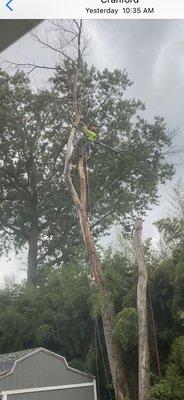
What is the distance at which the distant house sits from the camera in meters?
6.94

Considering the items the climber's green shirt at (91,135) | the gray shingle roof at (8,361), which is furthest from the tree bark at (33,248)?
the gray shingle roof at (8,361)

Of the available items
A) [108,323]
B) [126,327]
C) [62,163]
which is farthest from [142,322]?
[62,163]

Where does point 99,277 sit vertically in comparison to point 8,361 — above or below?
above

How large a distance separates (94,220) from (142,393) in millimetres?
9538

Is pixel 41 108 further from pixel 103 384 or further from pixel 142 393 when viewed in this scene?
pixel 142 393

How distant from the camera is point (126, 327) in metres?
7.29

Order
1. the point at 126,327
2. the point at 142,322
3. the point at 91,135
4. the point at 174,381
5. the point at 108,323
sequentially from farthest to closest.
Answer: the point at 91,135 → the point at 108,323 → the point at 126,327 → the point at 142,322 → the point at 174,381

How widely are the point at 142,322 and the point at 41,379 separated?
2.04m

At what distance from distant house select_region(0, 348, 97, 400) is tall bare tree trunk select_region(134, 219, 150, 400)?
4.59 ft

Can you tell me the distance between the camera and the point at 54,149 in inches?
581

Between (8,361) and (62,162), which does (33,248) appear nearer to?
(62,162)

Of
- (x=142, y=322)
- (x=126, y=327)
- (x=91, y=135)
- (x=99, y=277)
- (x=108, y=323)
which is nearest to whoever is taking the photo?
(x=142, y=322)

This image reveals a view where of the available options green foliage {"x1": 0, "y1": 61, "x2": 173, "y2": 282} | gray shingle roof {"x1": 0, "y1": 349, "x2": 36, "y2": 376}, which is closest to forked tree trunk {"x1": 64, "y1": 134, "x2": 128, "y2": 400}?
gray shingle roof {"x1": 0, "y1": 349, "x2": 36, "y2": 376}

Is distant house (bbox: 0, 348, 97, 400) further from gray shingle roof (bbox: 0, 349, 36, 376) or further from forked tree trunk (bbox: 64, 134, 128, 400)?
forked tree trunk (bbox: 64, 134, 128, 400)
